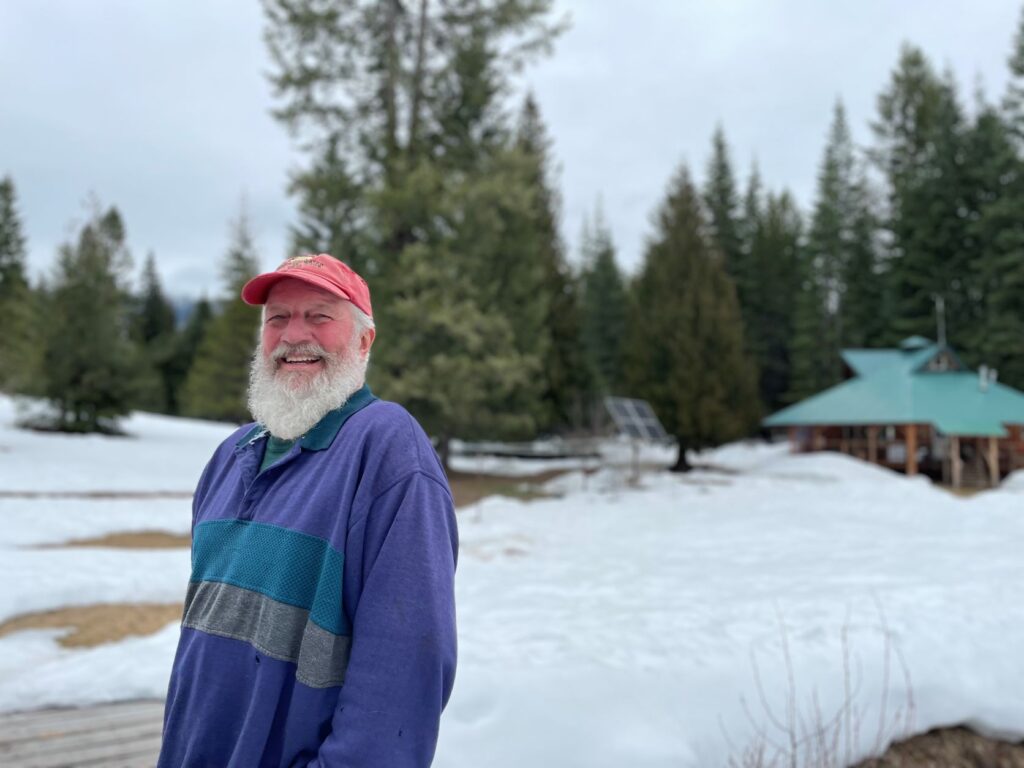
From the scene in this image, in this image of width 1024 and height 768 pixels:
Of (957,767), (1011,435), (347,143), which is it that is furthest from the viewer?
(1011,435)

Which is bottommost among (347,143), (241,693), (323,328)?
(241,693)

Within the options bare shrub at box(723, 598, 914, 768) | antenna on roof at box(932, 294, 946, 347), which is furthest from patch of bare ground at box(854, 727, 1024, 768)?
antenna on roof at box(932, 294, 946, 347)

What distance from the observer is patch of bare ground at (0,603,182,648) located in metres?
6.01

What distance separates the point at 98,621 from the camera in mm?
6488

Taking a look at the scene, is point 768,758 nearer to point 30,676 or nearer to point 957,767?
point 957,767

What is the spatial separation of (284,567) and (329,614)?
0.15 meters

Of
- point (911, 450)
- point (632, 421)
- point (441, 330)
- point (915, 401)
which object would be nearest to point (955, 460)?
point (911, 450)

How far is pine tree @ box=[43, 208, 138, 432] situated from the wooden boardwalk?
17521 mm

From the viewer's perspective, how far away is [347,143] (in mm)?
18469

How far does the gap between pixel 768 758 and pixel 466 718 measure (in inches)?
62.6

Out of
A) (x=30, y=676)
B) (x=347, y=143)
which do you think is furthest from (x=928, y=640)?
(x=347, y=143)

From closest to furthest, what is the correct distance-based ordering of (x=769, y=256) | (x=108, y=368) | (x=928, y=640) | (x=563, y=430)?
(x=928, y=640)
(x=108, y=368)
(x=563, y=430)
(x=769, y=256)

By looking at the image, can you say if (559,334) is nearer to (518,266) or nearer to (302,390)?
(518,266)

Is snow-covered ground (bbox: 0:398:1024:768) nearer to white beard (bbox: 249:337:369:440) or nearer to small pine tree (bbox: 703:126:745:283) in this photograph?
white beard (bbox: 249:337:369:440)
